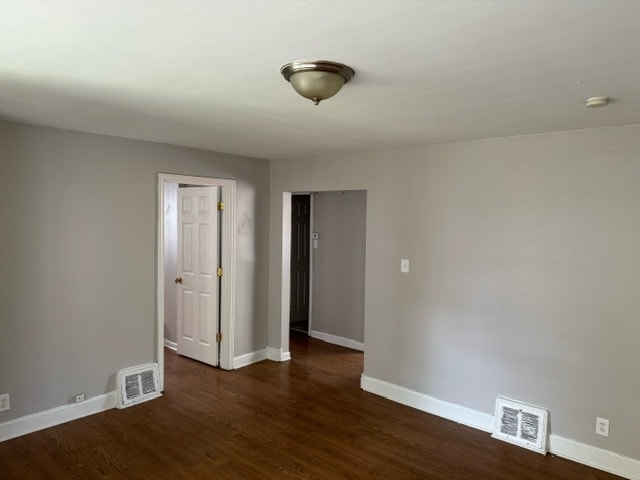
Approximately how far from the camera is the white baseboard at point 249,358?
4898mm

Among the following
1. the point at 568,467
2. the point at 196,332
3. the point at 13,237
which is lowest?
the point at 568,467

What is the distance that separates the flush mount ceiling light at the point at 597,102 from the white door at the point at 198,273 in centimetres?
352

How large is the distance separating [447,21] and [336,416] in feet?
10.6

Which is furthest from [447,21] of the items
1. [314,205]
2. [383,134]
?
[314,205]

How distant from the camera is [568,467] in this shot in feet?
10.1

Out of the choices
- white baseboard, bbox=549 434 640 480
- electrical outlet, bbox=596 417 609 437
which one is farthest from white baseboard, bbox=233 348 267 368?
electrical outlet, bbox=596 417 609 437

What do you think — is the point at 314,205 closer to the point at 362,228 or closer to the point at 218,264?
the point at 362,228

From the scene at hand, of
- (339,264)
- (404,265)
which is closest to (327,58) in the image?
(404,265)

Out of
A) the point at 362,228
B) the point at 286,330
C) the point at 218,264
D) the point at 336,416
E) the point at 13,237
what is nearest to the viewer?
the point at 13,237

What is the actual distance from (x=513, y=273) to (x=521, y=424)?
115cm

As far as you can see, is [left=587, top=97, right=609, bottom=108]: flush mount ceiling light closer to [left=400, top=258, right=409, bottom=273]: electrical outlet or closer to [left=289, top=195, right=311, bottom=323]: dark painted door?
[left=400, top=258, right=409, bottom=273]: electrical outlet

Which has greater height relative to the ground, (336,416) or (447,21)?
(447,21)

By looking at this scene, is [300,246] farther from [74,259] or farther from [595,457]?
[595,457]

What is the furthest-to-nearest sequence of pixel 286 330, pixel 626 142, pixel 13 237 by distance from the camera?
pixel 286 330
pixel 13 237
pixel 626 142
